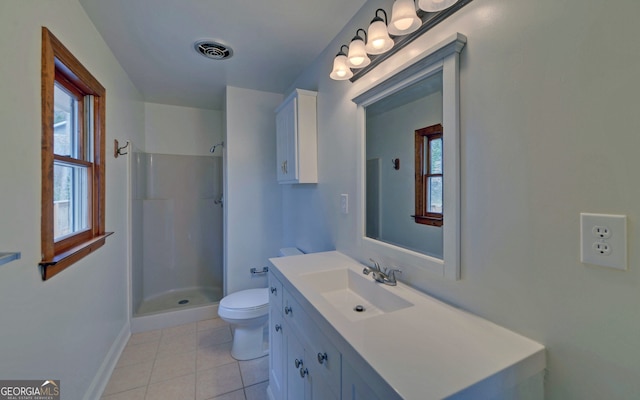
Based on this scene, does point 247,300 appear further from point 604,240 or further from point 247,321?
point 604,240

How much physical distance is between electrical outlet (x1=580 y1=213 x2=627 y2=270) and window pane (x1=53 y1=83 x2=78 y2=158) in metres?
2.14

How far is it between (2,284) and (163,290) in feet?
8.35

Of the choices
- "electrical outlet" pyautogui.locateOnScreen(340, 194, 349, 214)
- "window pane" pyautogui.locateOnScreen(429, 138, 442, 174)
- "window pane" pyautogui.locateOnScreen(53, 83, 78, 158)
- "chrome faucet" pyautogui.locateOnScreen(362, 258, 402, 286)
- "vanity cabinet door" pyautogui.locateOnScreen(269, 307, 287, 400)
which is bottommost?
"vanity cabinet door" pyautogui.locateOnScreen(269, 307, 287, 400)

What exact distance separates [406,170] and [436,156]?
0.20 meters

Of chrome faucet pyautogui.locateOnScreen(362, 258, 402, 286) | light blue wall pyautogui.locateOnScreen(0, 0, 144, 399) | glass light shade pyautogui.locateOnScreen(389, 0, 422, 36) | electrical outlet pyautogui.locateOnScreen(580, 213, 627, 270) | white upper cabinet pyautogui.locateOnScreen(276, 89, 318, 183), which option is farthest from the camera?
white upper cabinet pyautogui.locateOnScreen(276, 89, 318, 183)

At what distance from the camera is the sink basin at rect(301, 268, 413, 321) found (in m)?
1.19

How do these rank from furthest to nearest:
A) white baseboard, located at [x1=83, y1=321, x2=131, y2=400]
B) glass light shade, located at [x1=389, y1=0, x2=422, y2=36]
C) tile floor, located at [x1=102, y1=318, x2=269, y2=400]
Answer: tile floor, located at [x1=102, y1=318, x2=269, y2=400] → white baseboard, located at [x1=83, y1=321, x2=131, y2=400] → glass light shade, located at [x1=389, y1=0, x2=422, y2=36]

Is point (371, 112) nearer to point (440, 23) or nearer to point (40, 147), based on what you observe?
point (440, 23)

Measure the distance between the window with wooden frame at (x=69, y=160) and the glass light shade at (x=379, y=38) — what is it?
137 cm

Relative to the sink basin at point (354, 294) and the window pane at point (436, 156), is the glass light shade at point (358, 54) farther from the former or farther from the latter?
the sink basin at point (354, 294)

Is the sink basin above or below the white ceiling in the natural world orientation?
below

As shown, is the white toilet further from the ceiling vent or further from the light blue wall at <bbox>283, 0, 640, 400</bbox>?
the ceiling vent

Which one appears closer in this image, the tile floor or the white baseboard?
the white baseboard

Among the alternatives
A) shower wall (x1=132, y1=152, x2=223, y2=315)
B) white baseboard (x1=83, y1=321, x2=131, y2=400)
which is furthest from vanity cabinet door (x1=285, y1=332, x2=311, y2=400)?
shower wall (x1=132, y1=152, x2=223, y2=315)
